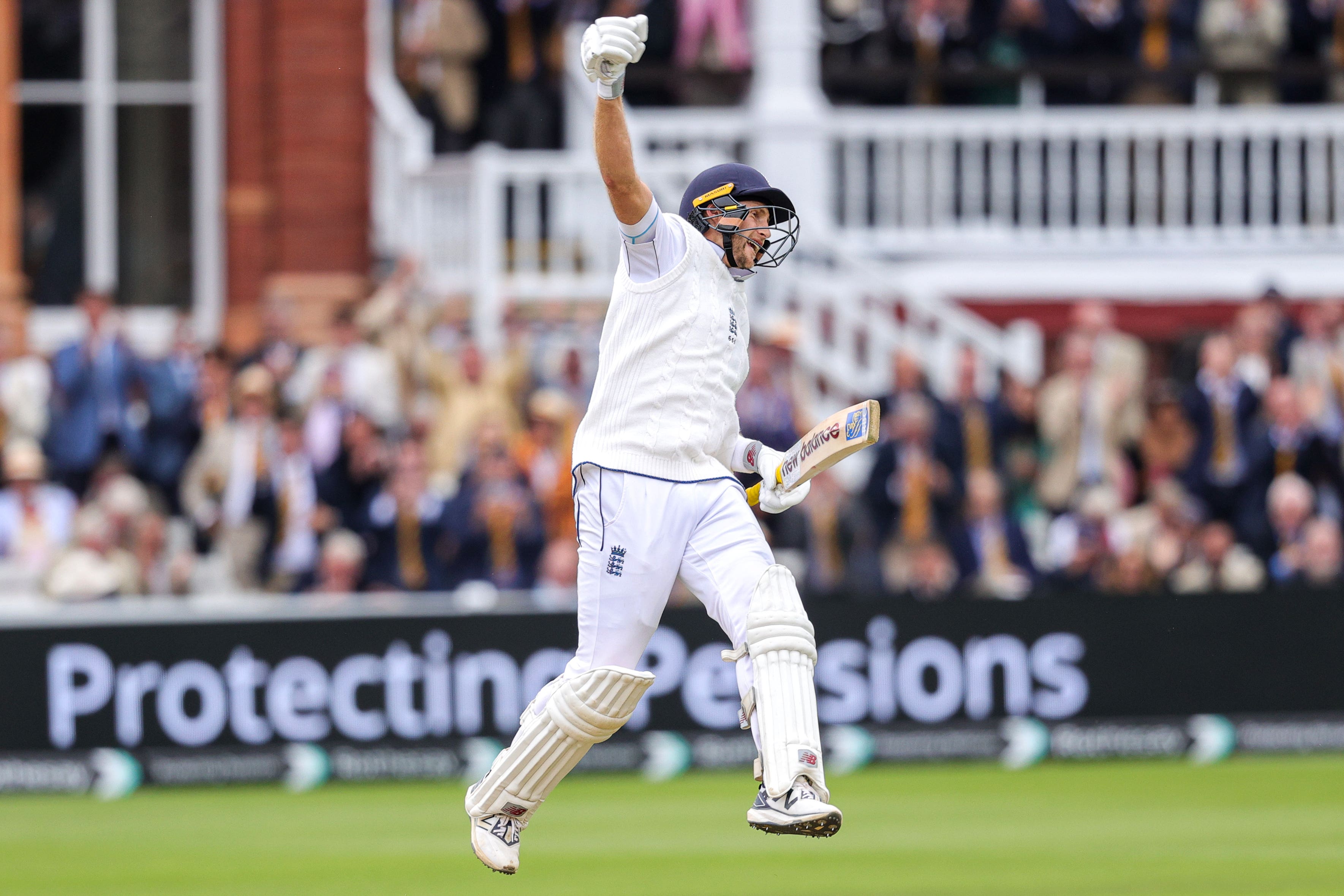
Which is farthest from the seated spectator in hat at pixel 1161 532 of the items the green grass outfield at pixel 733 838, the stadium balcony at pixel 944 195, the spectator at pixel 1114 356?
the stadium balcony at pixel 944 195

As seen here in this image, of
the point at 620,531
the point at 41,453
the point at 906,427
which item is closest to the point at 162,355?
the point at 41,453

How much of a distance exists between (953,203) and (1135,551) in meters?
5.35

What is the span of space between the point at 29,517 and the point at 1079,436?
638cm

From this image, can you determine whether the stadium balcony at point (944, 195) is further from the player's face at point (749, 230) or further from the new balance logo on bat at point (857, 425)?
the new balance logo on bat at point (857, 425)

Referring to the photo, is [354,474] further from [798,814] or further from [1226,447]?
[798,814]

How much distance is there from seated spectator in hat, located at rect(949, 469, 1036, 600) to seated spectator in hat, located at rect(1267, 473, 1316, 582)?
1484mm

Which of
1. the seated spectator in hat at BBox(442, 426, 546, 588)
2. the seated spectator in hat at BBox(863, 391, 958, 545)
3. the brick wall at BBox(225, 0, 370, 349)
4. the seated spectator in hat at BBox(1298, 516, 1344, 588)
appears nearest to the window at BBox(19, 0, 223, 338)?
the brick wall at BBox(225, 0, 370, 349)

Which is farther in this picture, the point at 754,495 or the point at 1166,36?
the point at 1166,36

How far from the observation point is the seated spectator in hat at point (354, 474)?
1404 cm

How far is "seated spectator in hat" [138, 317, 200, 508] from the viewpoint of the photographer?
14.5 meters

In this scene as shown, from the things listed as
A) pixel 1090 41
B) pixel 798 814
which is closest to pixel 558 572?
pixel 798 814

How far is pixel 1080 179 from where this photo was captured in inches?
722

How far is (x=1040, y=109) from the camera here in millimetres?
18562

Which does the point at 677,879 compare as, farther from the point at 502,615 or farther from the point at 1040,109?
the point at 1040,109
